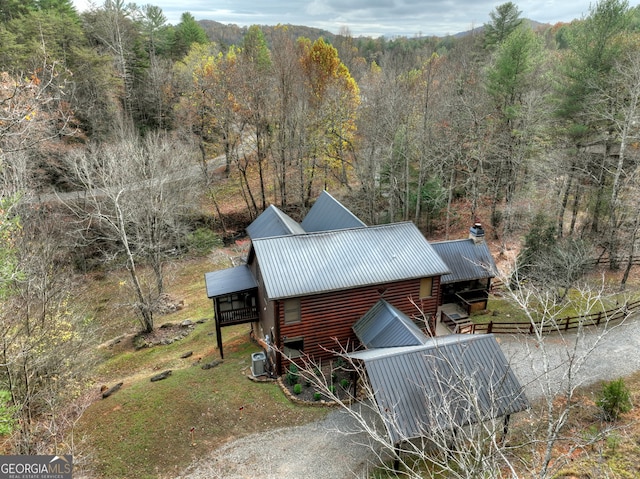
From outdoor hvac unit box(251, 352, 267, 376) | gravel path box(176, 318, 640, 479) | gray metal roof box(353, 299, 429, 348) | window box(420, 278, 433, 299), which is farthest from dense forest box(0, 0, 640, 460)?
gray metal roof box(353, 299, 429, 348)

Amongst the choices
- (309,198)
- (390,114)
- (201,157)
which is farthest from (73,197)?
(390,114)

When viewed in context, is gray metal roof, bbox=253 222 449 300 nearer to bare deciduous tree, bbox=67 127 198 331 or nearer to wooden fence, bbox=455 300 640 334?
wooden fence, bbox=455 300 640 334

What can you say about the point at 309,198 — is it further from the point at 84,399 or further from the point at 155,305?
the point at 84,399

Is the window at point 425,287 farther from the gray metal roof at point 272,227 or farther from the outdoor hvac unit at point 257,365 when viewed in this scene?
the outdoor hvac unit at point 257,365
